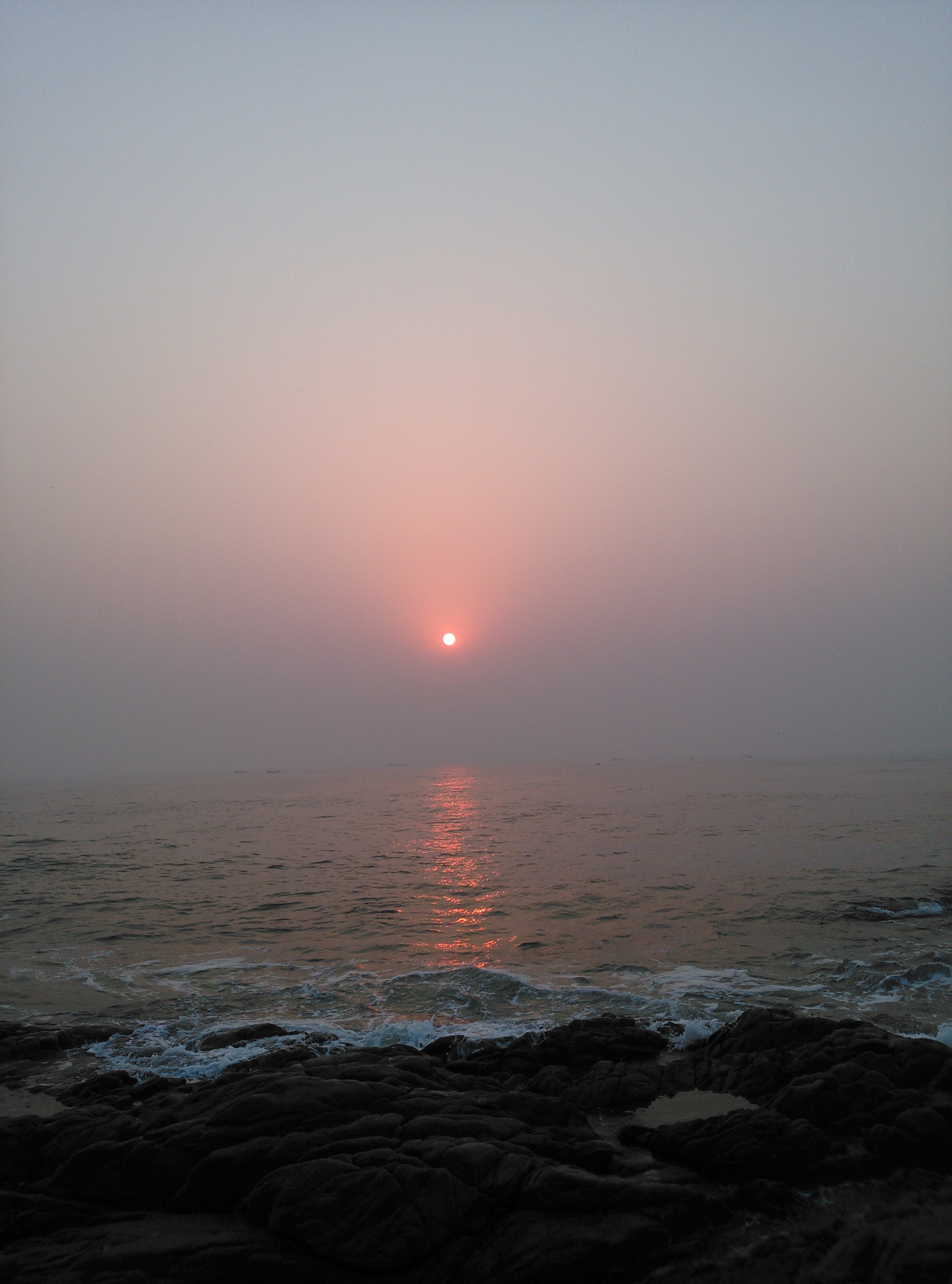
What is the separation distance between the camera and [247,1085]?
33.4 ft

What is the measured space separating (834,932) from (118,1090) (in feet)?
61.8

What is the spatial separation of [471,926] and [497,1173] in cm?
1627

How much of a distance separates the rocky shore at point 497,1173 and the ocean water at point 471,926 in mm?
2922

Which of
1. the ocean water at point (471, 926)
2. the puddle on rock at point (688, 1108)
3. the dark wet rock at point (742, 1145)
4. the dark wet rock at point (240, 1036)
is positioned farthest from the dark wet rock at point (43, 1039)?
the dark wet rock at point (742, 1145)

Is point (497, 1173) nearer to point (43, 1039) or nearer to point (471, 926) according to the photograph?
point (43, 1039)

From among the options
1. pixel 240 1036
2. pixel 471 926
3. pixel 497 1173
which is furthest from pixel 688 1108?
pixel 471 926

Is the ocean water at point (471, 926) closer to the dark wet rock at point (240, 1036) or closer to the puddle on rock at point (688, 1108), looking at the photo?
the dark wet rock at point (240, 1036)

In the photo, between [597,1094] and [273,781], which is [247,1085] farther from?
[273,781]

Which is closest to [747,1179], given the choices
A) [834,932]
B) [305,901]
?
[834,932]

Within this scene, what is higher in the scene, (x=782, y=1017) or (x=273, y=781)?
(x=782, y=1017)

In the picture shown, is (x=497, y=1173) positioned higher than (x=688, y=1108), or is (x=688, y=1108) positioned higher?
(x=497, y=1173)

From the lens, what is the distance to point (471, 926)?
78.5 ft

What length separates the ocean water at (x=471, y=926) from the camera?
1552cm

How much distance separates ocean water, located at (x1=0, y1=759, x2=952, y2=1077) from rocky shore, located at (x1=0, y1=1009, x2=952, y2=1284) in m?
2.92
